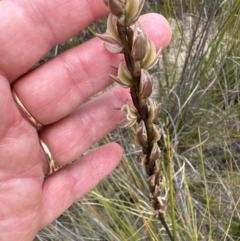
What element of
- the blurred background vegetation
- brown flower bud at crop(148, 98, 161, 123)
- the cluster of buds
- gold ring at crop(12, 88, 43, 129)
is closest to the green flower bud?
the cluster of buds

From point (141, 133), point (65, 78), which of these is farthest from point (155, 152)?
point (65, 78)

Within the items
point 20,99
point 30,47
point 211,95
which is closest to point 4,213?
point 20,99

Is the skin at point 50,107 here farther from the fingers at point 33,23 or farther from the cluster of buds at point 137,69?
the cluster of buds at point 137,69

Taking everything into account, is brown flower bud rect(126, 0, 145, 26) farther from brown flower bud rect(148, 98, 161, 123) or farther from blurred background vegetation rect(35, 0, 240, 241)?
blurred background vegetation rect(35, 0, 240, 241)

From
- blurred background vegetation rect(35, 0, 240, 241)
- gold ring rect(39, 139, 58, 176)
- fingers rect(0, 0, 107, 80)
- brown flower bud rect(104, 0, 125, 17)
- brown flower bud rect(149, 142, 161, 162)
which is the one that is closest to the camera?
brown flower bud rect(104, 0, 125, 17)

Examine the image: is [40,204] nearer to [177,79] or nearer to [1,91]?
[1,91]

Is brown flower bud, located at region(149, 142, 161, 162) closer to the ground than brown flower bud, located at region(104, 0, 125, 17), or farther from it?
closer to the ground

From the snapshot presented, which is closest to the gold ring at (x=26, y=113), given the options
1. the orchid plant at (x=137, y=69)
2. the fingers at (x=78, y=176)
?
the fingers at (x=78, y=176)

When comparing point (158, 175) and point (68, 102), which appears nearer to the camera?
point (158, 175)
